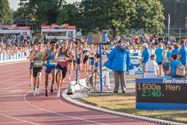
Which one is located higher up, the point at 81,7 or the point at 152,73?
the point at 81,7

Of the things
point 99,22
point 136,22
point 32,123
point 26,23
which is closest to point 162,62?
point 32,123

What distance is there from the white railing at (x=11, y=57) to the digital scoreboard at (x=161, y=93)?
33992mm

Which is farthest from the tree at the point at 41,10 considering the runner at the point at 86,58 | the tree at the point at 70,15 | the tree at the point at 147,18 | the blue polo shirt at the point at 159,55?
the blue polo shirt at the point at 159,55

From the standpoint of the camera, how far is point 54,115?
→ 15.4 meters

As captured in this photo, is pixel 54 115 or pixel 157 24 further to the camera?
pixel 157 24

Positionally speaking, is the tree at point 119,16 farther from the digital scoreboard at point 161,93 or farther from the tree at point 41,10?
the digital scoreboard at point 161,93

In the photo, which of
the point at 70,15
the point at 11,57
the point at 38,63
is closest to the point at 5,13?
the point at 70,15

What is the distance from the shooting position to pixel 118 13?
246 ft

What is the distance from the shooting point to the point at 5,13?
114 m

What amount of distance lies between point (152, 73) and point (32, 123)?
8.04m

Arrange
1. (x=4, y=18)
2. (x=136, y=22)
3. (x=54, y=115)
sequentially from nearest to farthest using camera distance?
(x=54, y=115) → (x=136, y=22) → (x=4, y=18)

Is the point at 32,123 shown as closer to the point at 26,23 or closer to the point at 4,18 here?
the point at 26,23

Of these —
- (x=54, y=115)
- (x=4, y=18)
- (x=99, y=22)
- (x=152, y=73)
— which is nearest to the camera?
(x=54, y=115)

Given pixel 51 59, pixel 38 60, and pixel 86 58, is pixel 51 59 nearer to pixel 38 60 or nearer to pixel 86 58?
pixel 38 60
